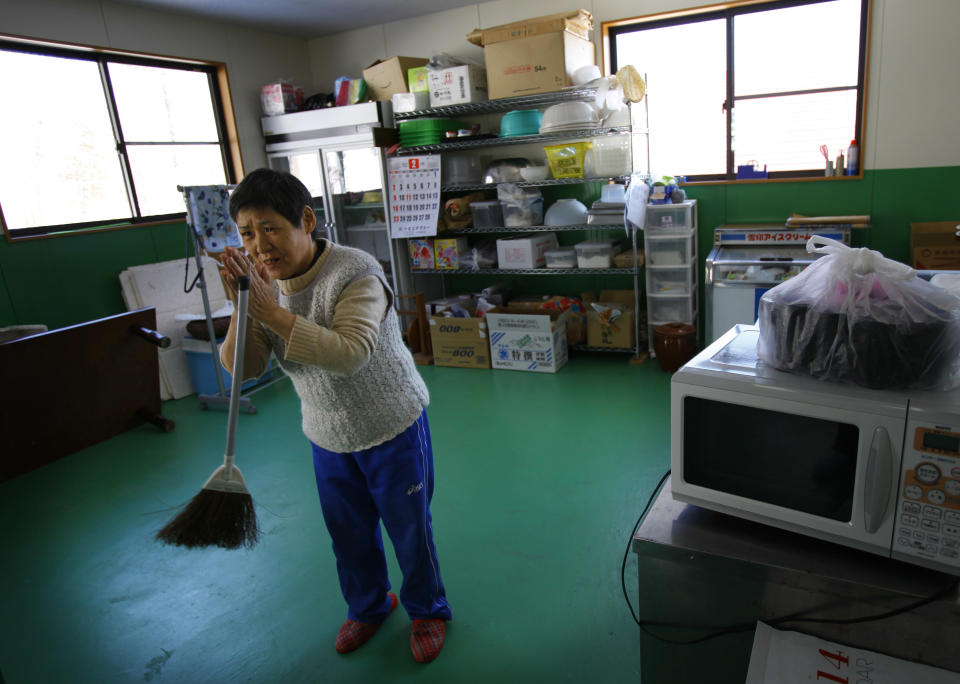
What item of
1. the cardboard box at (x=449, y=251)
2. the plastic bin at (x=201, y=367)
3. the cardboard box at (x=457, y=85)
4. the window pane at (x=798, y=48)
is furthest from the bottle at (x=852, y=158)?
the plastic bin at (x=201, y=367)

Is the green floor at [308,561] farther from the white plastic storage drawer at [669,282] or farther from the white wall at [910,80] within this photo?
the white wall at [910,80]

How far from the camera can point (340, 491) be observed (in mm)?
1740

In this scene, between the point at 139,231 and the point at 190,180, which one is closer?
the point at 139,231

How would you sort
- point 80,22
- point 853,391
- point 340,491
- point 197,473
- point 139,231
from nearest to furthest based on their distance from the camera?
point 853,391, point 340,491, point 197,473, point 80,22, point 139,231

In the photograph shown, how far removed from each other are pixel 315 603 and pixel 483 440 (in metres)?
1.34

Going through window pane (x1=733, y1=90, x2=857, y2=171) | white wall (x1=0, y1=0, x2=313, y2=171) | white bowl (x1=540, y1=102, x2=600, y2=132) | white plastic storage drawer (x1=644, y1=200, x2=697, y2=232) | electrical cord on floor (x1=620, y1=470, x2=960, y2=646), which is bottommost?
electrical cord on floor (x1=620, y1=470, x2=960, y2=646)

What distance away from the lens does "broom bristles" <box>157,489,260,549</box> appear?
150 cm

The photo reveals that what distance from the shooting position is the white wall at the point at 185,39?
12.0 ft

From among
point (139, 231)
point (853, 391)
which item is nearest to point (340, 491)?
point (853, 391)

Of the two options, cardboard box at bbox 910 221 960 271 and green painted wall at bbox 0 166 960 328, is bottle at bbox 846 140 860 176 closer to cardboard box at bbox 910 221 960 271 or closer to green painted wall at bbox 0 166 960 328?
green painted wall at bbox 0 166 960 328

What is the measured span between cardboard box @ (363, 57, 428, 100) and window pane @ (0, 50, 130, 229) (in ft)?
6.15

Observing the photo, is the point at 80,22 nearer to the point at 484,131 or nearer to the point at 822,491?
the point at 484,131

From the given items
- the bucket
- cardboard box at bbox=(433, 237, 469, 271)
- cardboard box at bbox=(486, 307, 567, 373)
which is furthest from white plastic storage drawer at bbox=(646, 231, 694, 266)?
cardboard box at bbox=(433, 237, 469, 271)

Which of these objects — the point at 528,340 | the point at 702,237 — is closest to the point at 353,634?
the point at 528,340
